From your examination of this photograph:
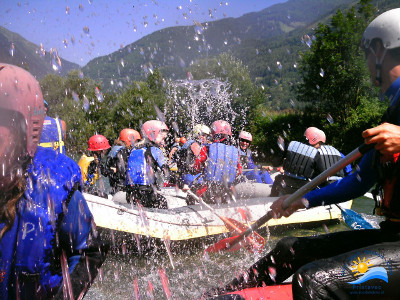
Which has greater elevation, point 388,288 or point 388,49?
point 388,49

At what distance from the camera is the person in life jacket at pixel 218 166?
672 cm

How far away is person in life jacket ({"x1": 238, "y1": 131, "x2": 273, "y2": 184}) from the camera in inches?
317

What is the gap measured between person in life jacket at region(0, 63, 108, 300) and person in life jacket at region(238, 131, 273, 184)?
6.40 meters

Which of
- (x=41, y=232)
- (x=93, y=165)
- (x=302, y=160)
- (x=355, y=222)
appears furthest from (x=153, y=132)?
(x=41, y=232)

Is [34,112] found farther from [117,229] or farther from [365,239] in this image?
[117,229]

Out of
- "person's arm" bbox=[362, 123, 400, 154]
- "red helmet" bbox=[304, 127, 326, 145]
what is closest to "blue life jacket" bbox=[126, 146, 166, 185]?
"red helmet" bbox=[304, 127, 326, 145]

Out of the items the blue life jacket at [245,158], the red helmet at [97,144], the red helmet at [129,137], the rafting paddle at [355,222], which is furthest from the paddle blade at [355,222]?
the red helmet at [97,144]

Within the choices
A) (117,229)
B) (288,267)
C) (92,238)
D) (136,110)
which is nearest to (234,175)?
(117,229)

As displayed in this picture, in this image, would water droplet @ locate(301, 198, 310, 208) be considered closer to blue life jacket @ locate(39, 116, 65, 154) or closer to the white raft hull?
the white raft hull

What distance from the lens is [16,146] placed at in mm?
1137

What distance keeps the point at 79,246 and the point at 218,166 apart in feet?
17.9

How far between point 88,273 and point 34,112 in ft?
2.09

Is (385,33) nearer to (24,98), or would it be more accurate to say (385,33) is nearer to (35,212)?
(24,98)

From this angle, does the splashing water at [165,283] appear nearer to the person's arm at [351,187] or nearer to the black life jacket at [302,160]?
the black life jacket at [302,160]
